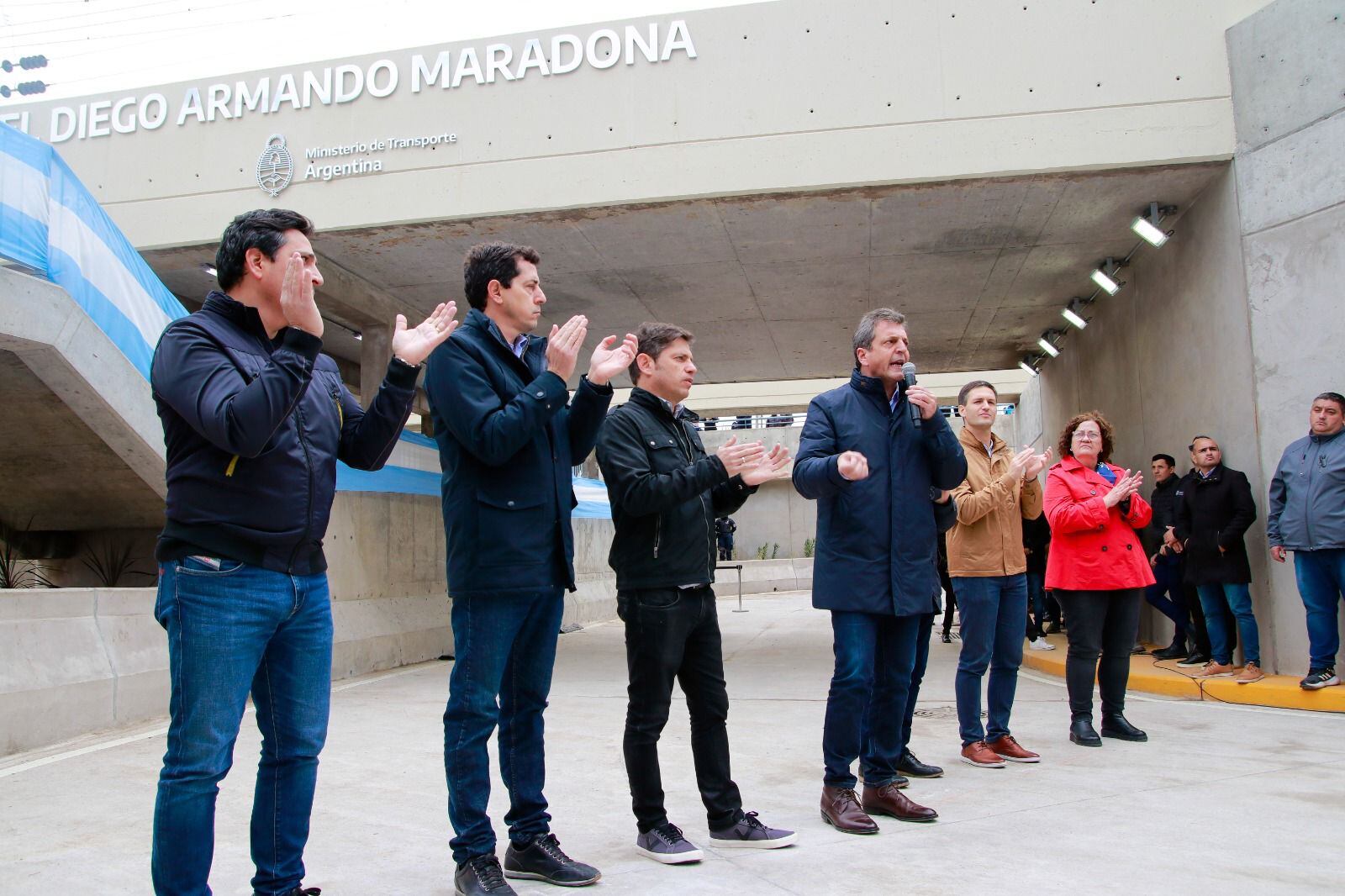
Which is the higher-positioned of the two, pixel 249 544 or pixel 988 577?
pixel 249 544

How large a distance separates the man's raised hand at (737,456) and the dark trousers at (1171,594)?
6.55m

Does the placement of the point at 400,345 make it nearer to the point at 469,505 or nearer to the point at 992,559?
the point at 469,505

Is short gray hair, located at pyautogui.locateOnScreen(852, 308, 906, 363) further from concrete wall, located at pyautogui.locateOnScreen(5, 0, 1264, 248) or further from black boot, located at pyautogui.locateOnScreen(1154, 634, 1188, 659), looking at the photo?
black boot, located at pyautogui.locateOnScreen(1154, 634, 1188, 659)

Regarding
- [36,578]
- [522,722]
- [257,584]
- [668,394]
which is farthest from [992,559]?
[36,578]

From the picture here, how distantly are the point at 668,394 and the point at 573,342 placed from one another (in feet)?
2.52

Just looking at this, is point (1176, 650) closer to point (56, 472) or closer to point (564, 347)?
point (564, 347)

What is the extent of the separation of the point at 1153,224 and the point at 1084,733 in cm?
515

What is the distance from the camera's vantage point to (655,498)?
10.8 feet

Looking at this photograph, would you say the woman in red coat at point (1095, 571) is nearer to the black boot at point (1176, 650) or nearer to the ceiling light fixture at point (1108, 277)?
the black boot at point (1176, 650)

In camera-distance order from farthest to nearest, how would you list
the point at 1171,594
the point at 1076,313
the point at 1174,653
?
the point at 1076,313, the point at 1171,594, the point at 1174,653

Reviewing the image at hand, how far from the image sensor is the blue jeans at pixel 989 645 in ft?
16.3

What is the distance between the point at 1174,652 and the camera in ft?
28.9

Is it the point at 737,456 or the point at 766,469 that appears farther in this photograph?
the point at 766,469

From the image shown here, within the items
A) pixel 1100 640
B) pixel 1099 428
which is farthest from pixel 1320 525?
pixel 1100 640
